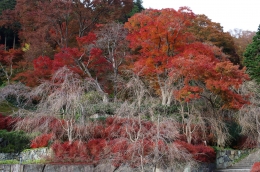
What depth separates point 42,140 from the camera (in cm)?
1631

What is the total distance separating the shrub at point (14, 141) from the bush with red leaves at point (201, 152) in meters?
7.87

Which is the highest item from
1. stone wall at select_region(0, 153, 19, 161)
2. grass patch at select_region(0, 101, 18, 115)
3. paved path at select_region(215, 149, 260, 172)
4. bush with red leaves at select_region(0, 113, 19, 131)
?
grass patch at select_region(0, 101, 18, 115)

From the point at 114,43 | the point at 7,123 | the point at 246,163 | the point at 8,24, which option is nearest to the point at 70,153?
the point at 7,123

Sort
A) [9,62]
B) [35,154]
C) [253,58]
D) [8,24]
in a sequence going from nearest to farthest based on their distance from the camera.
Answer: [35,154] < [253,58] < [9,62] < [8,24]

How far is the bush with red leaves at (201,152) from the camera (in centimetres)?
1591

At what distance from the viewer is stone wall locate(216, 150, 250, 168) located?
1828 centimetres

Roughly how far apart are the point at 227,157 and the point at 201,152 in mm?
2684

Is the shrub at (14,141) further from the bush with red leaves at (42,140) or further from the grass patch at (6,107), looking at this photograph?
the grass patch at (6,107)

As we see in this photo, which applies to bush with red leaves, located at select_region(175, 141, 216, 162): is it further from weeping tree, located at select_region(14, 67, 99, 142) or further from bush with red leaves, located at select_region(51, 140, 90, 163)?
weeping tree, located at select_region(14, 67, 99, 142)

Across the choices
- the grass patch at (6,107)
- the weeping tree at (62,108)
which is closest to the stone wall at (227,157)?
the weeping tree at (62,108)

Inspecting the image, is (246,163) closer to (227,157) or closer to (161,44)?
(227,157)

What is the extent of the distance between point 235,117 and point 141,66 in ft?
21.1

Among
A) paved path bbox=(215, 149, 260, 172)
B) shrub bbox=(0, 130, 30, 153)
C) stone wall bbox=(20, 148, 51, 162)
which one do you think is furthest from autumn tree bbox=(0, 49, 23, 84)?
paved path bbox=(215, 149, 260, 172)

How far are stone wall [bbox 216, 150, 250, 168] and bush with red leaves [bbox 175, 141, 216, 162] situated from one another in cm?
54
